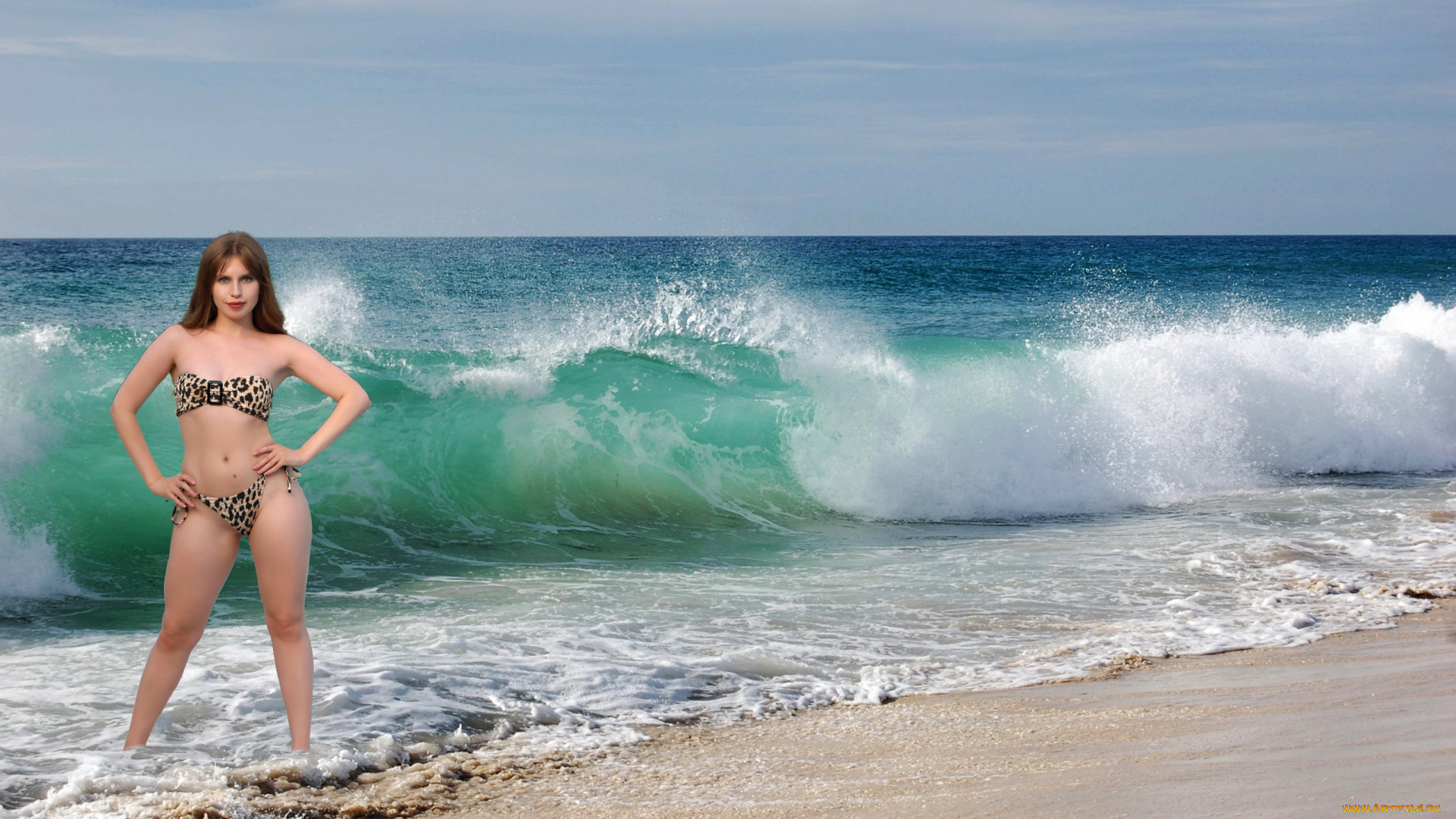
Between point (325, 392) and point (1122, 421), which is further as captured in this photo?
point (1122, 421)

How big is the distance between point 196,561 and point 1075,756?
2.78m

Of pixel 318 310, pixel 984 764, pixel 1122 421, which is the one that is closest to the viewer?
pixel 984 764

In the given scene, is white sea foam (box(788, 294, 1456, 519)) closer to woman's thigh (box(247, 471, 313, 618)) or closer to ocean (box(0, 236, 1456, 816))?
ocean (box(0, 236, 1456, 816))

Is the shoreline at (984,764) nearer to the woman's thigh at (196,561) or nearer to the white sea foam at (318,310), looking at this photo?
the woman's thigh at (196,561)

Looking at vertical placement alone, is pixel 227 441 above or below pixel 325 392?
below

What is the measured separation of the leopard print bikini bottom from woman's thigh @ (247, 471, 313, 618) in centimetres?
1

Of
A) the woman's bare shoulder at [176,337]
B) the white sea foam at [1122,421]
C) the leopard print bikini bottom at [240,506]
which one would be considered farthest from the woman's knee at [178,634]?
the white sea foam at [1122,421]

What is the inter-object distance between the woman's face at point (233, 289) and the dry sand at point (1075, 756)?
5.20 ft

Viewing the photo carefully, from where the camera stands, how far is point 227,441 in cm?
311

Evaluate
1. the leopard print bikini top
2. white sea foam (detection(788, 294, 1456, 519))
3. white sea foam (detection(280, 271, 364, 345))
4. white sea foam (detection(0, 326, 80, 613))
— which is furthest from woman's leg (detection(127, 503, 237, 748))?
white sea foam (detection(280, 271, 364, 345))

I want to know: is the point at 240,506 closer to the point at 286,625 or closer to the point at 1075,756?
the point at 286,625

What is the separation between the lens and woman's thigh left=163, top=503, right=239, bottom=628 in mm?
3119

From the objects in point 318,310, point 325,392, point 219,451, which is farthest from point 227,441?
point 318,310

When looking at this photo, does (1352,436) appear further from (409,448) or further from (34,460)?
(34,460)
